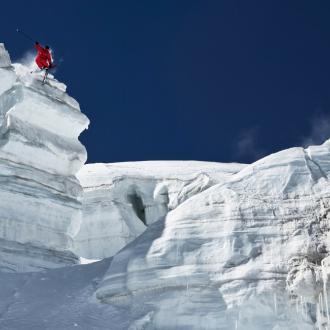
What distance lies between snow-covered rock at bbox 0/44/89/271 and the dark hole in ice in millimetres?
9108

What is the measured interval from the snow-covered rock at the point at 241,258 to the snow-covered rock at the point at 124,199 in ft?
45.5

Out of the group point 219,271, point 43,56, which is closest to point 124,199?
point 43,56

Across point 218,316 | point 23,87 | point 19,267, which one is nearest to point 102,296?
point 218,316

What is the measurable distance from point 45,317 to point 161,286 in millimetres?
1830

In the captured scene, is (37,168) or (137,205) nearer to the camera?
(37,168)

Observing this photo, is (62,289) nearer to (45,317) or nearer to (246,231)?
(45,317)

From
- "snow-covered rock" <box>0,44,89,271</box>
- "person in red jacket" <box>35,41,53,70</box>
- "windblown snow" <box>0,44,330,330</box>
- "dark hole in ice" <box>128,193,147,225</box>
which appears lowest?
"windblown snow" <box>0,44,330,330</box>

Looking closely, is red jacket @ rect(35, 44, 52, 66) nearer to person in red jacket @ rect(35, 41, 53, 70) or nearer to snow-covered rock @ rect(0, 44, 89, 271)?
person in red jacket @ rect(35, 41, 53, 70)

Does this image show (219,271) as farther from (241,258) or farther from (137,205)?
(137,205)

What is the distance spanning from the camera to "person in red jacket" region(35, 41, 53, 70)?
709 inches

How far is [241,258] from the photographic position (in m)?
11.0

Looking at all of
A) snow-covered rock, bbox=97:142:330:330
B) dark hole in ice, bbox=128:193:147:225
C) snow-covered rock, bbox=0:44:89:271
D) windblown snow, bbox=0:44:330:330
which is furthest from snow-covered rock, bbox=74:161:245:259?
snow-covered rock, bbox=97:142:330:330

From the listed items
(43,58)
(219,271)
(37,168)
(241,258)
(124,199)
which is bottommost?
(219,271)

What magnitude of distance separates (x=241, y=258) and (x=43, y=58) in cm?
908
